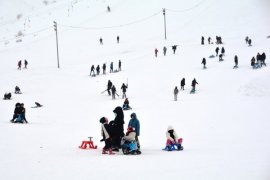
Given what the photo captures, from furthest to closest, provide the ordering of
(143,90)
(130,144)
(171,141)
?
(143,90) < (171,141) < (130,144)

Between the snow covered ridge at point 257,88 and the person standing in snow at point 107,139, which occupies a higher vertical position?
the snow covered ridge at point 257,88

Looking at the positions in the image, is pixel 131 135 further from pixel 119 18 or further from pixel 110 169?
pixel 119 18

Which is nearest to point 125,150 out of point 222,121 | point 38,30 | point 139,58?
point 222,121

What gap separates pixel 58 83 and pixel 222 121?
78.3 feet

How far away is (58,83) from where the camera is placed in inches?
1705

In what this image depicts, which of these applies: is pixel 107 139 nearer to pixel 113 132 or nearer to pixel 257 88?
pixel 113 132

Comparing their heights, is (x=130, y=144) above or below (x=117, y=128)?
below

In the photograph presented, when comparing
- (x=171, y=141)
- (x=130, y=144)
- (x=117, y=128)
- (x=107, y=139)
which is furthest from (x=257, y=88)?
(x=107, y=139)

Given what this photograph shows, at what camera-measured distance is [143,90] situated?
37438 mm

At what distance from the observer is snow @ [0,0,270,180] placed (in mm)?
12203

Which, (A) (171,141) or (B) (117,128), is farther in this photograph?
(A) (171,141)

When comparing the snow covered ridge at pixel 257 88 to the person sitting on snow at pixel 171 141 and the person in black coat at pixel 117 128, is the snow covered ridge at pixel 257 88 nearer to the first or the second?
the person sitting on snow at pixel 171 141

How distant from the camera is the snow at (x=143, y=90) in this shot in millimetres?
12203

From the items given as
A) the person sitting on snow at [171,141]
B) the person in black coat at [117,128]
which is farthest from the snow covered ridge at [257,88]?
the person in black coat at [117,128]
